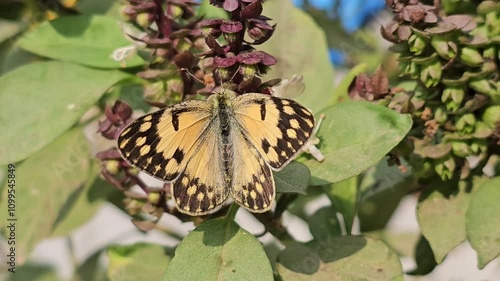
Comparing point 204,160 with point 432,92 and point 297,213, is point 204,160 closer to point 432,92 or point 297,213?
point 432,92

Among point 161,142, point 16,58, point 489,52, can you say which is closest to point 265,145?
point 161,142

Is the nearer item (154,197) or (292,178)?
(292,178)

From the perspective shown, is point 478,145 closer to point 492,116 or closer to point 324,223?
point 492,116

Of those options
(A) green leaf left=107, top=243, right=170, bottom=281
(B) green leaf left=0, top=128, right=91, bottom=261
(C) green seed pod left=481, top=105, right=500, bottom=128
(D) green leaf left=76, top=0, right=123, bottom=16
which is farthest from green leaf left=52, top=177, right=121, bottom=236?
(C) green seed pod left=481, top=105, right=500, bottom=128

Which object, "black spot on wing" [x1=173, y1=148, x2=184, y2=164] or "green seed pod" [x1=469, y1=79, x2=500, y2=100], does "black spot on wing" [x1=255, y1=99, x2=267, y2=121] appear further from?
"green seed pod" [x1=469, y1=79, x2=500, y2=100]

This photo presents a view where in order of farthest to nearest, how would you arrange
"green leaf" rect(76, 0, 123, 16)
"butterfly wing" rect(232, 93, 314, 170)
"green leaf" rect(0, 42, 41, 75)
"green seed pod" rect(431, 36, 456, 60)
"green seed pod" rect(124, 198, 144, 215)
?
"green leaf" rect(0, 42, 41, 75) → "green leaf" rect(76, 0, 123, 16) → "green seed pod" rect(124, 198, 144, 215) → "green seed pod" rect(431, 36, 456, 60) → "butterfly wing" rect(232, 93, 314, 170)

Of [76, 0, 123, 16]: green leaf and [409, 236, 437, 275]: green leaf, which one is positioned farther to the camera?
[76, 0, 123, 16]: green leaf

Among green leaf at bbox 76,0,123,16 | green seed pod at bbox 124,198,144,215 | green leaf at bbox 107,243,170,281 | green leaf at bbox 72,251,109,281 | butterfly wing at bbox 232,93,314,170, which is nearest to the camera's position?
butterfly wing at bbox 232,93,314,170

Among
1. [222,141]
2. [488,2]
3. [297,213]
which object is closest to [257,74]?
[222,141]
